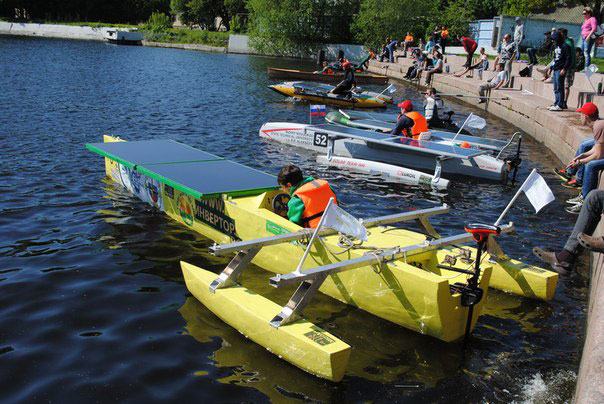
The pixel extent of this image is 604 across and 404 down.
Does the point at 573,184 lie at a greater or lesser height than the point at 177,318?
greater

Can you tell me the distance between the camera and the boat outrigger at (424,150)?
15305mm

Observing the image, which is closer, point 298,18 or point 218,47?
point 298,18

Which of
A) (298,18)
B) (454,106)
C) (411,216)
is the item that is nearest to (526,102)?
(454,106)

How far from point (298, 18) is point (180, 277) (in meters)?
53.0

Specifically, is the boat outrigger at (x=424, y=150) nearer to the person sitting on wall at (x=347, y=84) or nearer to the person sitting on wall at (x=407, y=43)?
the person sitting on wall at (x=347, y=84)

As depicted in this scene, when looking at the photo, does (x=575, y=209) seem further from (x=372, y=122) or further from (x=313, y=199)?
(x=372, y=122)

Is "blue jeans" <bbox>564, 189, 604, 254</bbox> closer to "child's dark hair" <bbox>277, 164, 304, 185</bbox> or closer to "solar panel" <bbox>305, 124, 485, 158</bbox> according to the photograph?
"child's dark hair" <bbox>277, 164, 304, 185</bbox>

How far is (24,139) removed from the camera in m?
18.1

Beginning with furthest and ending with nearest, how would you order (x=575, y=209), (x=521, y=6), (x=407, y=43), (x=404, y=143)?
(x=521, y=6) → (x=407, y=43) → (x=404, y=143) → (x=575, y=209)

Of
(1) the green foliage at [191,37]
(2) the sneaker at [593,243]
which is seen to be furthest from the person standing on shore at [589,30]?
(1) the green foliage at [191,37]

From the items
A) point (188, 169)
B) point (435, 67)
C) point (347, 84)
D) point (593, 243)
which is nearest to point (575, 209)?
point (593, 243)

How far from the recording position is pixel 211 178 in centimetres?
1079

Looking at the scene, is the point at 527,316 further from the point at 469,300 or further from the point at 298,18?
the point at 298,18

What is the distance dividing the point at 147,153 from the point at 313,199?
5126 millimetres
